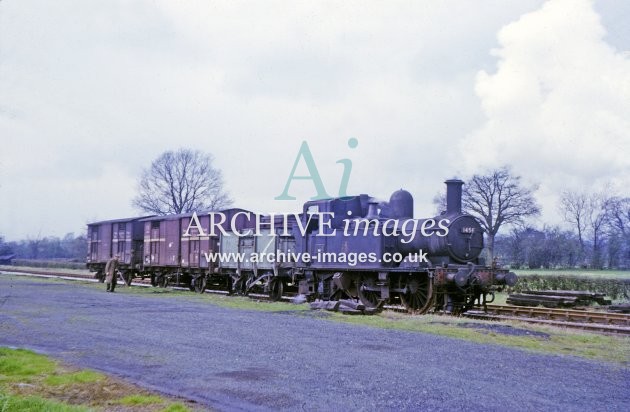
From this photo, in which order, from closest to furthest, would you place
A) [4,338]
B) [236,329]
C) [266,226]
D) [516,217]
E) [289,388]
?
[289,388] < [4,338] < [236,329] < [266,226] < [516,217]

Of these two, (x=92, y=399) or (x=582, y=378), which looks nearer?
(x=92, y=399)

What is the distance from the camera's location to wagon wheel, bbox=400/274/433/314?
56.0 ft

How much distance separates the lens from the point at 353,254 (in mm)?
18109

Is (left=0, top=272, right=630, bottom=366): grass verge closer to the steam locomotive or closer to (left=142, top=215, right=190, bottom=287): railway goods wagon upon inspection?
the steam locomotive

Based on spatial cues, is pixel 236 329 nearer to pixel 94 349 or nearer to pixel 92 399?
pixel 94 349

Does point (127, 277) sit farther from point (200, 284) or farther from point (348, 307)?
point (348, 307)

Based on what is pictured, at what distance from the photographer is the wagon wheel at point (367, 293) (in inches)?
715

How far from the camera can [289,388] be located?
7.33 meters

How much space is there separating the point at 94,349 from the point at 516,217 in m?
48.9

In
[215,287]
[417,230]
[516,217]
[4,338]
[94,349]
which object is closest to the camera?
[94,349]

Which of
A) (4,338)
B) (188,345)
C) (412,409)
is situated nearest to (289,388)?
(412,409)

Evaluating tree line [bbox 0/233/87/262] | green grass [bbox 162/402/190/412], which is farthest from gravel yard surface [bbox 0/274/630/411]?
tree line [bbox 0/233/87/262]

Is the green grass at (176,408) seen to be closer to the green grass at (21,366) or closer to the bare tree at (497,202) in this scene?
the green grass at (21,366)

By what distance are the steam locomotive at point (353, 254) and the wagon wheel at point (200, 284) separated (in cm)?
6
